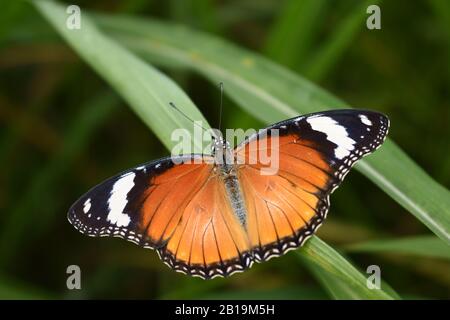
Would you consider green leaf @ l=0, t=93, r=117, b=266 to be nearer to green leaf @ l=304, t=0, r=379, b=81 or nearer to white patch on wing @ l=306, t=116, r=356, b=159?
green leaf @ l=304, t=0, r=379, b=81

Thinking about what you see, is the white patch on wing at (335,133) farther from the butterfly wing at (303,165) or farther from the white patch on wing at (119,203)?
the white patch on wing at (119,203)

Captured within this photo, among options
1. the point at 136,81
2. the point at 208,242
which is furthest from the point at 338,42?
the point at 208,242

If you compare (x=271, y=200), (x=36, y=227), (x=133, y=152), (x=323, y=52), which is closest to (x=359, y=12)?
(x=323, y=52)

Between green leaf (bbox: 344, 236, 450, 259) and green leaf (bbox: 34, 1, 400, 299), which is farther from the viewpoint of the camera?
green leaf (bbox: 34, 1, 400, 299)

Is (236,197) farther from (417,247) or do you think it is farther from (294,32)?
(294,32)

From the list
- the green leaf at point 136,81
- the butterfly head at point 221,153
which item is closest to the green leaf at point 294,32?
the green leaf at point 136,81

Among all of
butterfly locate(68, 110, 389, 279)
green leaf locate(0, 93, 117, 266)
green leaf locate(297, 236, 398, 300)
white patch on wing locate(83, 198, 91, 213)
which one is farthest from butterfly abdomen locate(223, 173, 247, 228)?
green leaf locate(0, 93, 117, 266)
